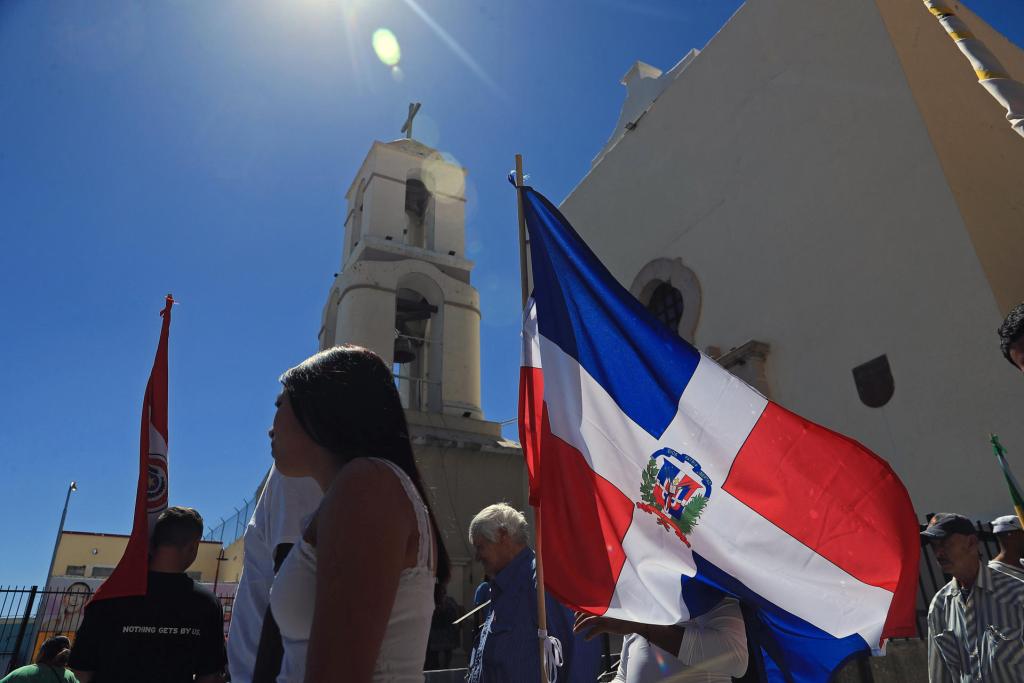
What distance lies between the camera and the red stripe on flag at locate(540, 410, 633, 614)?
8.70 feet

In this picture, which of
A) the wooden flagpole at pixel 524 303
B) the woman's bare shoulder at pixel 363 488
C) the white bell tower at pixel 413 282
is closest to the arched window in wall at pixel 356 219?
the white bell tower at pixel 413 282

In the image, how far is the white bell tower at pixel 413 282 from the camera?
536 inches

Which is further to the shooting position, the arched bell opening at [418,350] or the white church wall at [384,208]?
the white church wall at [384,208]

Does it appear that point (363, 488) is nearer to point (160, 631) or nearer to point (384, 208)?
point (160, 631)

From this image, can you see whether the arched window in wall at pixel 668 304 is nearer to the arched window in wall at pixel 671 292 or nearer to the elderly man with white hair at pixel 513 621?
the arched window in wall at pixel 671 292

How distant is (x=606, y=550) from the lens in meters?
2.79

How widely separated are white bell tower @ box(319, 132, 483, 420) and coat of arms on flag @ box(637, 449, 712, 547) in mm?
10331

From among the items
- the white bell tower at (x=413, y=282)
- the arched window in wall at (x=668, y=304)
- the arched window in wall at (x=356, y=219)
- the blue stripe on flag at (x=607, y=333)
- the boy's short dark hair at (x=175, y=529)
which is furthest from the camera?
the arched window in wall at (x=356, y=219)

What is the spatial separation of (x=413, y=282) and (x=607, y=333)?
12.0 meters

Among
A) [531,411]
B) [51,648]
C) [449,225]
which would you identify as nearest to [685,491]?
[531,411]

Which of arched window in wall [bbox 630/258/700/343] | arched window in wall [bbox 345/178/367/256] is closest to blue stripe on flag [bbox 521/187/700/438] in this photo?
arched window in wall [bbox 630/258/700/343]

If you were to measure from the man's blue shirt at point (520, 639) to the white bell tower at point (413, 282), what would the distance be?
992cm

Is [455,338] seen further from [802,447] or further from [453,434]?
[802,447]

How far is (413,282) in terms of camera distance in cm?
1478
